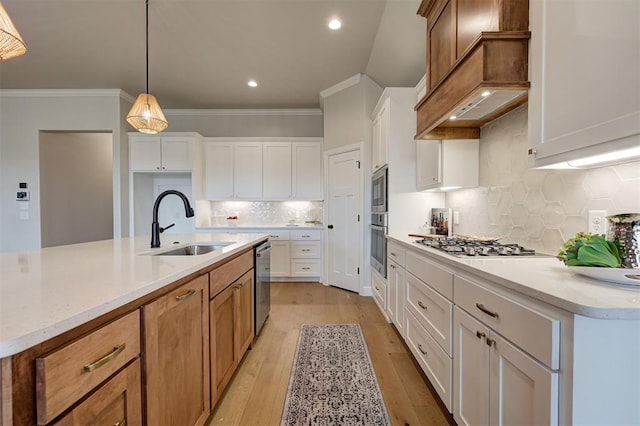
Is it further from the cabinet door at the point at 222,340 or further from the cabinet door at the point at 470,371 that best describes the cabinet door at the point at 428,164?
the cabinet door at the point at 222,340

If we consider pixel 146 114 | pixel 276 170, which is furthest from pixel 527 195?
pixel 276 170

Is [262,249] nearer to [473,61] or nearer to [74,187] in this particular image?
[473,61]

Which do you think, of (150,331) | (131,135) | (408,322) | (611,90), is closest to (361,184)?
(408,322)

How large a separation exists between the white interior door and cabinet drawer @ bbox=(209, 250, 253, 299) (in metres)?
1.98

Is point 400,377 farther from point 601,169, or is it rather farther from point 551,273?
point 601,169

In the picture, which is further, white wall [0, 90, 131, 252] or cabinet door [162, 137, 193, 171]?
cabinet door [162, 137, 193, 171]

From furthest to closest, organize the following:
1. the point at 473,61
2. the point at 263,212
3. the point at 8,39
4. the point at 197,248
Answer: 1. the point at 263,212
2. the point at 197,248
3. the point at 8,39
4. the point at 473,61

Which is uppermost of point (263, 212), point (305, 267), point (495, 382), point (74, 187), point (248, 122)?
point (248, 122)

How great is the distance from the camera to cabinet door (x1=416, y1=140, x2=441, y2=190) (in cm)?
236

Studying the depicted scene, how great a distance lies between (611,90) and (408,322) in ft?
5.83

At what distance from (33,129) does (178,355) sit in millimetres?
5426

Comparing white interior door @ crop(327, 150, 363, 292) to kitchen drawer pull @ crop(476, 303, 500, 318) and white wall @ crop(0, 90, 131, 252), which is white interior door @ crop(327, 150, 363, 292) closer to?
kitchen drawer pull @ crop(476, 303, 500, 318)

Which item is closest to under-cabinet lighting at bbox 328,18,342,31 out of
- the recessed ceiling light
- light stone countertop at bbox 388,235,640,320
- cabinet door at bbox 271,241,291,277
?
the recessed ceiling light

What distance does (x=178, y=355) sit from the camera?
1150 millimetres
